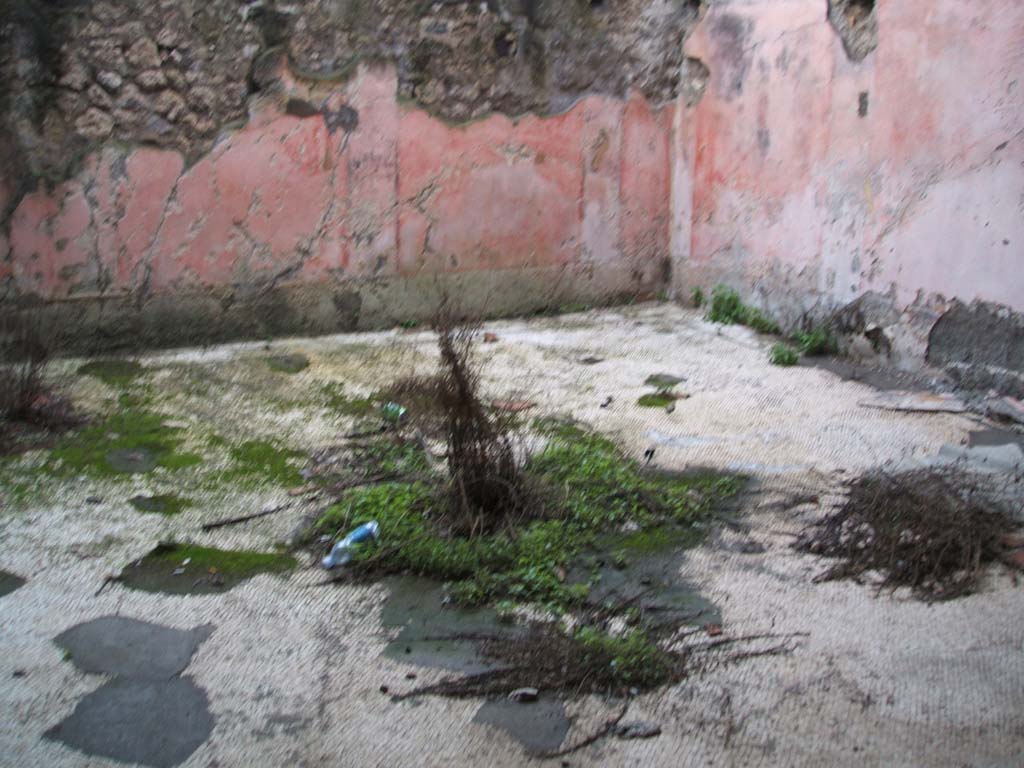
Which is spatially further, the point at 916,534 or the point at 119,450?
the point at 119,450

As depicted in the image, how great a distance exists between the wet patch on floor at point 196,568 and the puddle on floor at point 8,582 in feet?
0.94

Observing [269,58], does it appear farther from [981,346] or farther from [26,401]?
[981,346]

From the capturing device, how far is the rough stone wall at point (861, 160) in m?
4.56

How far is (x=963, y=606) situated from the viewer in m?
2.85

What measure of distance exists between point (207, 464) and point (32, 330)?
150 centimetres

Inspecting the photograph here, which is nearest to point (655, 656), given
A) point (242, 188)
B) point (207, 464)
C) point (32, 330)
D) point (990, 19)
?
point (207, 464)

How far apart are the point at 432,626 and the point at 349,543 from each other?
53 cm

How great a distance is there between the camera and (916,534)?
3182 mm

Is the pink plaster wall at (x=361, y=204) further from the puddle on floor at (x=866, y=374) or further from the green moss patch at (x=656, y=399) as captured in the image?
the green moss patch at (x=656, y=399)

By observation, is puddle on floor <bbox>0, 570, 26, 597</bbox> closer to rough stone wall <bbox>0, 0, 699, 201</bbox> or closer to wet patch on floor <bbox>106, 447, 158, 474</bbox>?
wet patch on floor <bbox>106, 447, 158, 474</bbox>

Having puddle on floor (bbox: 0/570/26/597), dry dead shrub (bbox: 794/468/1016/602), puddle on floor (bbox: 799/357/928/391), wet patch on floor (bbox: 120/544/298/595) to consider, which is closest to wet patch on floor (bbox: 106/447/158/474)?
wet patch on floor (bbox: 120/544/298/595)

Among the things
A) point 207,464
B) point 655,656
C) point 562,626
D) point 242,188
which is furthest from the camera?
point 242,188

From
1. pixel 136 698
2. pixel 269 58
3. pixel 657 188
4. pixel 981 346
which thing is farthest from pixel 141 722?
pixel 657 188

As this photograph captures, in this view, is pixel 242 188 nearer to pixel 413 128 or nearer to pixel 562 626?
pixel 413 128
